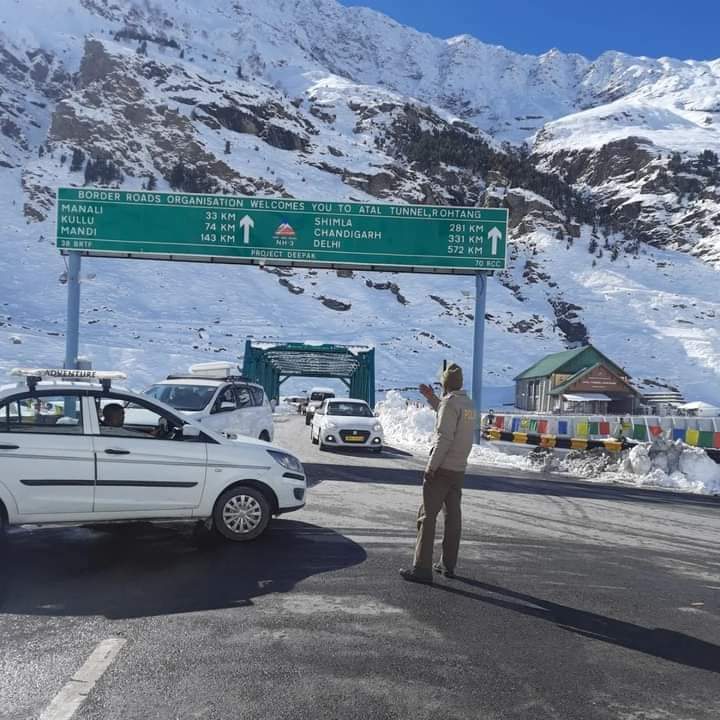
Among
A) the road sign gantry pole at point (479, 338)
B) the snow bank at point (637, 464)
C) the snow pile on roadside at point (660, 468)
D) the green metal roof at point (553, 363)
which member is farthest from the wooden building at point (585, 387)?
the snow pile on roadside at point (660, 468)

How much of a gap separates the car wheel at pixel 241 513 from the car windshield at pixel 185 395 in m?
5.37

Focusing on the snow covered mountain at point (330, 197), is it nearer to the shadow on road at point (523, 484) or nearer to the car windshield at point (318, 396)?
the car windshield at point (318, 396)

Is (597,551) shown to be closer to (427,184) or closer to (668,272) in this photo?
(668,272)

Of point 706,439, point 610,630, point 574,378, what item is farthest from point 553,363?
point 610,630

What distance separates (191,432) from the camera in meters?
7.48

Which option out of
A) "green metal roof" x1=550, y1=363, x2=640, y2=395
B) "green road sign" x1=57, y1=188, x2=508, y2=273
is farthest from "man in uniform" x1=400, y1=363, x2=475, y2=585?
"green metal roof" x1=550, y1=363, x2=640, y2=395

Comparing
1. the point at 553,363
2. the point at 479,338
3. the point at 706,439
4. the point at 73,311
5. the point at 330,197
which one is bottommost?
the point at 706,439

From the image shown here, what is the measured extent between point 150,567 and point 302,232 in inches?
632

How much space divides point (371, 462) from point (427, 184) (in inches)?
4761

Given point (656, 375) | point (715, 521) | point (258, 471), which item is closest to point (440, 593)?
point (258, 471)

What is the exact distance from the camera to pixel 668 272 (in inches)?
4466

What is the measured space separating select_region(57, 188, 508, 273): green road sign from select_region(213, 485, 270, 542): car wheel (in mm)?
14402

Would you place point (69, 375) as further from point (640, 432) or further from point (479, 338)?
point (479, 338)

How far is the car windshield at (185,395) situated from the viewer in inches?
511
